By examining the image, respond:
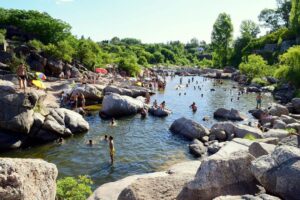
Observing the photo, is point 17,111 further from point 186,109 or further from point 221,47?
point 221,47

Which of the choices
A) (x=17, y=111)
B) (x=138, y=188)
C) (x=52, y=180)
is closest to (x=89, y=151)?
(x=17, y=111)

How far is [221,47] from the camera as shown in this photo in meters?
129

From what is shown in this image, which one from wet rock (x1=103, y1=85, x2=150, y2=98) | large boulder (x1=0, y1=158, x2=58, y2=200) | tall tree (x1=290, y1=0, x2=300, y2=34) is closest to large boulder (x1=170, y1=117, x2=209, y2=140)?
wet rock (x1=103, y1=85, x2=150, y2=98)

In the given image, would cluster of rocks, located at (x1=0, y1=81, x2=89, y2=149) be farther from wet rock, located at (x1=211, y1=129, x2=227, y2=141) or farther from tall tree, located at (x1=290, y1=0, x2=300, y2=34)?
tall tree, located at (x1=290, y1=0, x2=300, y2=34)

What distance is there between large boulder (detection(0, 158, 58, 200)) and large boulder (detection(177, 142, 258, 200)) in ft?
15.2

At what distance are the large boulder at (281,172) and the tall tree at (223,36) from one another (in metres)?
121

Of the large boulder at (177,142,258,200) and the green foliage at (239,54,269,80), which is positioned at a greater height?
the green foliage at (239,54,269,80)

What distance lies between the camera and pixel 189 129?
107 ft

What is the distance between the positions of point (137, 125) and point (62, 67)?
28331 mm

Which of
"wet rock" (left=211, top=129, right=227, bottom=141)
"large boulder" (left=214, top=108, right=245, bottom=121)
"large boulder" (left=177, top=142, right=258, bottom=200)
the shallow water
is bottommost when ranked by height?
the shallow water

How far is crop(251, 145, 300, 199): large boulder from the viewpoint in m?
10.0

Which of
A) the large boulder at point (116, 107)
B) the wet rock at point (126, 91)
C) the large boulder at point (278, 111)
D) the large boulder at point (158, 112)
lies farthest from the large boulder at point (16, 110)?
the large boulder at point (278, 111)

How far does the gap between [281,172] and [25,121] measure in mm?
22193

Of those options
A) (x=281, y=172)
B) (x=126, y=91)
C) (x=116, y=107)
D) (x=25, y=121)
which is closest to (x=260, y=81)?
(x=126, y=91)
